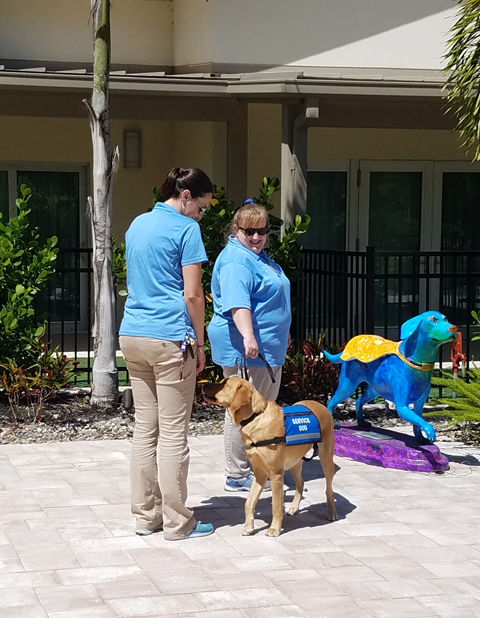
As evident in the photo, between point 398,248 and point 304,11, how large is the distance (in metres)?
3.40

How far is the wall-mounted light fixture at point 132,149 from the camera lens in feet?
42.9

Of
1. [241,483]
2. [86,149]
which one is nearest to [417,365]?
[241,483]

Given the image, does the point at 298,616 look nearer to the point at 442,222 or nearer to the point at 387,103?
the point at 387,103

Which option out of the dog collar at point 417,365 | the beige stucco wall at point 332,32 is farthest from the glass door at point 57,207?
the dog collar at point 417,365

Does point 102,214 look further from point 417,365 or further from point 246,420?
point 246,420

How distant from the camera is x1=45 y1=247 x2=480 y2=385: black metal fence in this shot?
885cm

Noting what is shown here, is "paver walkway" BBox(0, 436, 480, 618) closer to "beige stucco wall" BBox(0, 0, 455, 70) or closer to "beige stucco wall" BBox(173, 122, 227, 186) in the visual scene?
"beige stucco wall" BBox(173, 122, 227, 186)

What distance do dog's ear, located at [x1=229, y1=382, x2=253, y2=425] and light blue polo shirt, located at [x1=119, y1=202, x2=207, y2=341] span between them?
0.46m

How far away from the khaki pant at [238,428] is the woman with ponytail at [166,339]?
663 mm

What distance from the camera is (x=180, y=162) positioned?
13.3m

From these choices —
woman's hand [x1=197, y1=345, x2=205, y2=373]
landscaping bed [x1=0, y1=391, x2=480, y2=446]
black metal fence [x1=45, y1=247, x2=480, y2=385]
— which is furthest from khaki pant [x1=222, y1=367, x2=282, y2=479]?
black metal fence [x1=45, y1=247, x2=480, y2=385]

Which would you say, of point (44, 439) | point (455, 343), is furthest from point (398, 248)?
point (44, 439)

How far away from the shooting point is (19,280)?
8.78 m

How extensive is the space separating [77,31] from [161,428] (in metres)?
8.26
